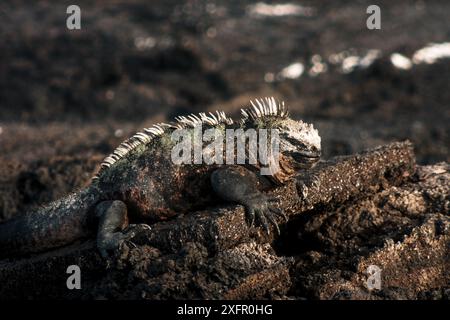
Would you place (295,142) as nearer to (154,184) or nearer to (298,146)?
(298,146)

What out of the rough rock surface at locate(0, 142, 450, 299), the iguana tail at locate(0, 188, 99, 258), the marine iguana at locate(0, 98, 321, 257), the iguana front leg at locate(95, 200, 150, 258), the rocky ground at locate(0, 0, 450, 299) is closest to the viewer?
the rough rock surface at locate(0, 142, 450, 299)

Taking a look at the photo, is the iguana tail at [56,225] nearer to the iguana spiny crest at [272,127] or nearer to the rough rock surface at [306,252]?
the rough rock surface at [306,252]

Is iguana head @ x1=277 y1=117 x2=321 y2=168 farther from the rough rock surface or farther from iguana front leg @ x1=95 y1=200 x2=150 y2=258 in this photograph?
iguana front leg @ x1=95 y1=200 x2=150 y2=258

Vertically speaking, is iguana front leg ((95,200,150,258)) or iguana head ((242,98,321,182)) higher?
iguana head ((242,98,321,182))

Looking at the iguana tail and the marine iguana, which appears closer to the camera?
→ the marine iguana

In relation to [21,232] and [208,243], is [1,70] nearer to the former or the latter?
[21,232]

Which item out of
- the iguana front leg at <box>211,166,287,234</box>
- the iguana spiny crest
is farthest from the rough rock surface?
the iguana spiny crest

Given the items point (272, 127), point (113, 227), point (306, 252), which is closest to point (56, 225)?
point (113, 227)
